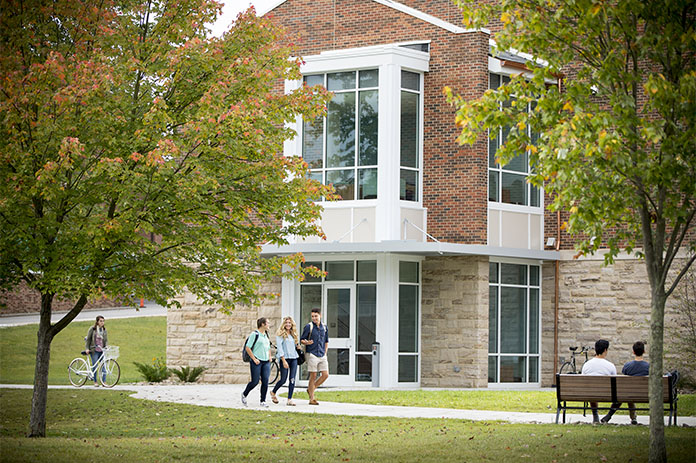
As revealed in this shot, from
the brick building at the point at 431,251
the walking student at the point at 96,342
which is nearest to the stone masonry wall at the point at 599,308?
the brick building at the point at 431,251

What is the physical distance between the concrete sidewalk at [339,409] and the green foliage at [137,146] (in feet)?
10.6

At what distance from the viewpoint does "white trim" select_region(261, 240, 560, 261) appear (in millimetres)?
20703

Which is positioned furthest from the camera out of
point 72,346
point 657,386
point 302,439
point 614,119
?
point 72,346

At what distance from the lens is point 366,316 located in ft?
71.4

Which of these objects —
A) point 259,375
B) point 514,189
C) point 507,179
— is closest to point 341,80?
point 507,179

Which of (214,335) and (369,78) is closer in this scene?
(369,78)

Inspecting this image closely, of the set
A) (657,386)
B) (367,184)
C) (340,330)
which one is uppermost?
(367,184)

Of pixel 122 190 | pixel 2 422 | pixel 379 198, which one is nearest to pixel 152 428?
pixel 2 422

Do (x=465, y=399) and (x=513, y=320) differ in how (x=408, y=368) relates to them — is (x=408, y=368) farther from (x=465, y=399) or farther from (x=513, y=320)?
(x=465, y=399)

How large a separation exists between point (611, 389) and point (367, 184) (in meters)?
10.2

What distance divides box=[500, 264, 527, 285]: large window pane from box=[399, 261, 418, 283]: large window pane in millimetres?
2262

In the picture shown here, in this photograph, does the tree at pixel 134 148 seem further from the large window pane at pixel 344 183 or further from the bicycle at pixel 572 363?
the bicycle at pixel 572 363

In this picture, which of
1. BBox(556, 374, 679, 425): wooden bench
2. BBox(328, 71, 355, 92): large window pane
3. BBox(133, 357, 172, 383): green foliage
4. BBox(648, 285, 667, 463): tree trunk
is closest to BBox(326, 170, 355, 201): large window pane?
BBox(328, 71, 355, 92): large window pane

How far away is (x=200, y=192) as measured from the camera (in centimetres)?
1252
